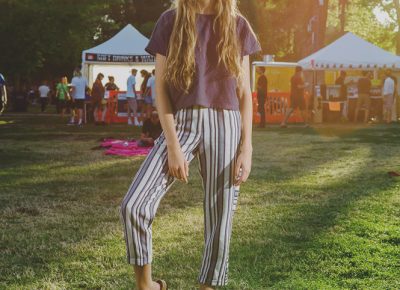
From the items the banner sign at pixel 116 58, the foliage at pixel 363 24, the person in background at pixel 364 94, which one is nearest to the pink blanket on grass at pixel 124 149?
the banner sign at pixel 116 58

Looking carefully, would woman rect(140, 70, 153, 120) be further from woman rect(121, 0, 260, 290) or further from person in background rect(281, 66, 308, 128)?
woman rect(121, 0, 260, 290)

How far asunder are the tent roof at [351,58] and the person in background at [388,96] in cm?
52

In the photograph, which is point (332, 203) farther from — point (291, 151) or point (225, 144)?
point (291, 151)

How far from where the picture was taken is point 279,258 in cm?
464

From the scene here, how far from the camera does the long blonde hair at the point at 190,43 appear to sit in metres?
2.90

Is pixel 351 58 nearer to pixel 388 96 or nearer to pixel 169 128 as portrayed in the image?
pixel 388 96

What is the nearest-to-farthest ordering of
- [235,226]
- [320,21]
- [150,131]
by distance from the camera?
[235,226], [150,131], [320,21]

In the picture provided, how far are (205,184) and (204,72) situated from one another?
0.56m

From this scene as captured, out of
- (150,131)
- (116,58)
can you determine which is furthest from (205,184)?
(116,58)

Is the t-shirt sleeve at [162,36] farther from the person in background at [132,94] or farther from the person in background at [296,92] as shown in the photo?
the person in background at [132,94]

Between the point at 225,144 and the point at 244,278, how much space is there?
57.6 inches

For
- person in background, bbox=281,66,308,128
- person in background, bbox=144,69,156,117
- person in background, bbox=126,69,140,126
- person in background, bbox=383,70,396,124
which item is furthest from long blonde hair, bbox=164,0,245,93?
person in background, bbox=383,70,396,124

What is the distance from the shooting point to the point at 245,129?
310cm

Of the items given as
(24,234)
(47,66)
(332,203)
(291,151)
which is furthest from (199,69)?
(47,66)
